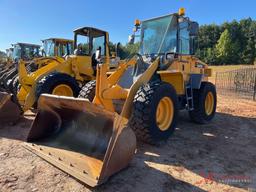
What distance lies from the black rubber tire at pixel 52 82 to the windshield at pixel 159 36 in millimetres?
2150

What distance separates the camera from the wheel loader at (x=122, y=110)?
3162 mm

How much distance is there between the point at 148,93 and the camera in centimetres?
411

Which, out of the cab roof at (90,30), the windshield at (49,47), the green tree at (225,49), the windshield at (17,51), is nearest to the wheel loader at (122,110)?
the cab roof at (90,30)

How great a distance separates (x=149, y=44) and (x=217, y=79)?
486 inches

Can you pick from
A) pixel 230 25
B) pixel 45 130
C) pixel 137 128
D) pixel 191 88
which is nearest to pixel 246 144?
pixel 191 88

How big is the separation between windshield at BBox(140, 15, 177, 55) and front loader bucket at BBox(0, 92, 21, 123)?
3.28 m

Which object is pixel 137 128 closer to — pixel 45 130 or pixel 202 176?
pixel 202 176

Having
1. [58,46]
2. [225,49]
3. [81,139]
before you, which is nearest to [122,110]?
[81,139]

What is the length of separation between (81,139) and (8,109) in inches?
108

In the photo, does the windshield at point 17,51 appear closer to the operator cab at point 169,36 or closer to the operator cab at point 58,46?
the operator cab at point 58,46

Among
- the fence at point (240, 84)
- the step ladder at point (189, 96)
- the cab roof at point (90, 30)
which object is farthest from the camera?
the fence at point (240, 84)

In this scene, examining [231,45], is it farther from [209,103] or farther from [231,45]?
[209,103]

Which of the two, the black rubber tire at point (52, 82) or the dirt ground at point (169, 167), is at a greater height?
the black rubber tire at point (52, 82)

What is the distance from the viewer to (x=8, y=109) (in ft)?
18.9
